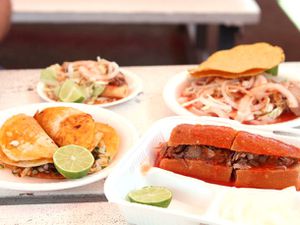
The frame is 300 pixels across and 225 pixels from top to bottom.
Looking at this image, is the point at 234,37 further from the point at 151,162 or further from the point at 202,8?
the point at 151,162

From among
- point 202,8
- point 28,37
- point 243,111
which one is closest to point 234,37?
point 202,8

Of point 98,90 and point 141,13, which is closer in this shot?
point 98,90

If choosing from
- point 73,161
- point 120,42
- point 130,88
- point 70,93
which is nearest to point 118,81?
point 130,88

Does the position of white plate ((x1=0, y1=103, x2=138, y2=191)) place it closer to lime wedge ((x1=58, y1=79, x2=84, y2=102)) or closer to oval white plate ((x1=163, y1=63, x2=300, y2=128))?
Result: lime wedge ((x1=58, y1=79, x2=84, y2=102))

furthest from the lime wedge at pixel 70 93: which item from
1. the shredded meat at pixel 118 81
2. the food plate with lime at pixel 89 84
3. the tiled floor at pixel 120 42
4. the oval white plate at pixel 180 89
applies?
the tiled floor at pixel 120 42

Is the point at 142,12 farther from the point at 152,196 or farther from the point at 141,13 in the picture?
the point at 152,196

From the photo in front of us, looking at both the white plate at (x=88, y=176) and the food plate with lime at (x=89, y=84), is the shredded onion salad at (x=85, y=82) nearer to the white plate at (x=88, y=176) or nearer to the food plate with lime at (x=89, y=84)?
the food plate with lime at (x=89, y=84)

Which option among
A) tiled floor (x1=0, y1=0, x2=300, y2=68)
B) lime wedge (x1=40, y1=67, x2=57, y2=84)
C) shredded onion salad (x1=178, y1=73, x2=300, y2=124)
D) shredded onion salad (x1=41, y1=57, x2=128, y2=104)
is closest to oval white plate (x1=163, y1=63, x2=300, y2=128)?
shredded onion salad (x1=178, y1=73, x2=300, y2=124)
